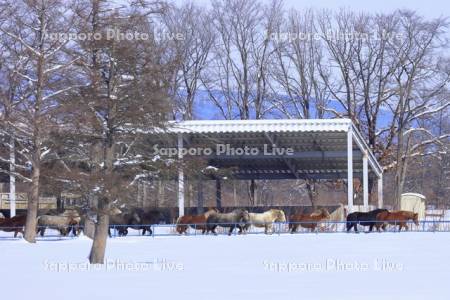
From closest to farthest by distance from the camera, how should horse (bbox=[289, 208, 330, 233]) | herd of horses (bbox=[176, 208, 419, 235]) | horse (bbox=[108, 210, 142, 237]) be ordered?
horse (bbox=[108, 210, 142, 237])
herd of horses (bbox=[176, 208, 419, 235])
horse (bbox=[289, 208, 330, 233])

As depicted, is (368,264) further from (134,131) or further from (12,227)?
(12,227)

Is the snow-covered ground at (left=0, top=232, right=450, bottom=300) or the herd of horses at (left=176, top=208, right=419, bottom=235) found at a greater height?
the herd of horses at (left=176, top=208, right=419, bottom=235)

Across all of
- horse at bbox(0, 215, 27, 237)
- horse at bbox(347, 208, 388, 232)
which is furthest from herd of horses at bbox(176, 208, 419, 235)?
horse at bbox(0, 215, 27, 237)

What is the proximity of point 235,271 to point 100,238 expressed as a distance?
159 inches

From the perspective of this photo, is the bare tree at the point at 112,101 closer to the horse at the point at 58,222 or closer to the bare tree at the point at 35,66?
the bare tree at the point at 35,66

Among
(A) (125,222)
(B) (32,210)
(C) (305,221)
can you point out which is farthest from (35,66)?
(C) (305,221)

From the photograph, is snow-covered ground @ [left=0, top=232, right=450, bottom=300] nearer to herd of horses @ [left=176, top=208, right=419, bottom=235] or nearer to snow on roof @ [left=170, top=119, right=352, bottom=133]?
herd of horses @ [left=176, top=208, right=419, bottom=235]

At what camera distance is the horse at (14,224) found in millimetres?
39312

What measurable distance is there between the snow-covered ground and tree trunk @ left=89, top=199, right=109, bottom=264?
11.9 inches

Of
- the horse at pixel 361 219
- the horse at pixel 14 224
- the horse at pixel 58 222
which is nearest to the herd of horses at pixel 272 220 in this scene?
the horse at pixel 361 219

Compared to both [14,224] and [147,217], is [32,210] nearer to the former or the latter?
[14,224]

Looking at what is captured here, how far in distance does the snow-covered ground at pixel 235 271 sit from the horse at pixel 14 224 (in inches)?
357

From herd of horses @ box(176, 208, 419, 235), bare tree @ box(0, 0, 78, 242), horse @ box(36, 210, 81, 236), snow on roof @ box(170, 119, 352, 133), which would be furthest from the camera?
snow on roof @ box(170, 119, 352, 133)

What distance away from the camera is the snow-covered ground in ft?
51.0
